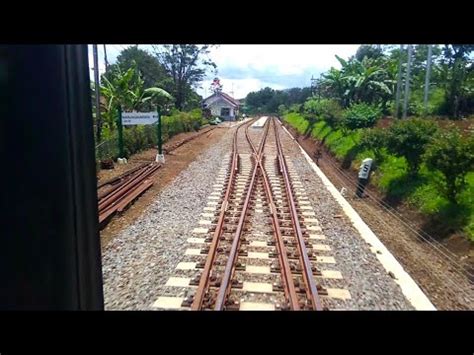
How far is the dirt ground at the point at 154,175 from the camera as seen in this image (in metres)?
6.32

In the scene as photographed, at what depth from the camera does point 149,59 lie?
32000 millimetres

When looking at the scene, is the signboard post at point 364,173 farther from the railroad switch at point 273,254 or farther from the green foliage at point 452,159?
the railroad switch at point 273,254

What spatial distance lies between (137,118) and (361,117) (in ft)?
30.6

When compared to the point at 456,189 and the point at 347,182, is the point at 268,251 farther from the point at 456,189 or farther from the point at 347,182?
the point at 347,182

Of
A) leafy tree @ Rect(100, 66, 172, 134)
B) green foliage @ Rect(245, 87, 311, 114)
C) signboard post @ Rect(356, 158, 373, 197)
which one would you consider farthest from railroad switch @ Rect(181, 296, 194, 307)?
green foliage @ Rect(245, 87, 311, 114)

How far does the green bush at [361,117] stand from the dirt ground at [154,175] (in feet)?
22.3

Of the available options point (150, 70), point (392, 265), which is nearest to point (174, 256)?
point (392, 265)

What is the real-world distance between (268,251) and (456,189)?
14.1 feet

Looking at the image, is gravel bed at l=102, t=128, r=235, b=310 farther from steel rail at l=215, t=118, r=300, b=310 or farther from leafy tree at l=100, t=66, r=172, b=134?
leafy tree at l=100, t=66, r=172, b=134

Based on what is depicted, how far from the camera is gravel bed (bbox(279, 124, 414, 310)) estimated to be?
4074 millimetres

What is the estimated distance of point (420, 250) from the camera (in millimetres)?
5895

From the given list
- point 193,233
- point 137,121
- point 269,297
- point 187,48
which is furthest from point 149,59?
point 269,297

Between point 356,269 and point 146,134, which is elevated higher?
point 146,134

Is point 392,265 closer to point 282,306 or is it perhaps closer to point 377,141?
point 282,306
